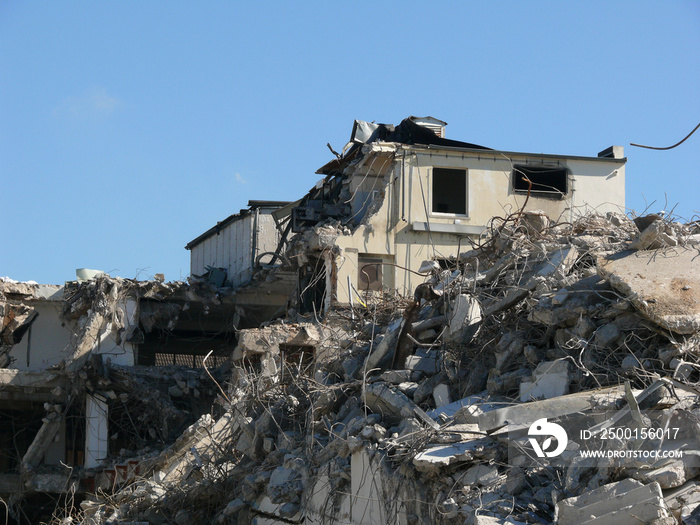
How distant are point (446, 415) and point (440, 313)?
2892 millimetres

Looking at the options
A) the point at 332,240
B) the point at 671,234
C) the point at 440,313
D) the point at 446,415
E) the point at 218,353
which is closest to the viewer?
the point at 446,415

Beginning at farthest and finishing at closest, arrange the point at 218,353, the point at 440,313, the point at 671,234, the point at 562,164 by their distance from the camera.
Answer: the point at 218,353 < the point at 562,164 < the point at 440,313 < the point at 671,234

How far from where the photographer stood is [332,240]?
736 inches

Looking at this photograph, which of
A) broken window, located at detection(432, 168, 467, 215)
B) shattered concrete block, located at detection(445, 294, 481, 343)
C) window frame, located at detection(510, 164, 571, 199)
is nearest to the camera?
shattered concrete block, located at detection(445, 294, 481, 343)

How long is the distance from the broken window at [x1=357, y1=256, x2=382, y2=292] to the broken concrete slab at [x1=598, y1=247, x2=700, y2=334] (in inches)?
433

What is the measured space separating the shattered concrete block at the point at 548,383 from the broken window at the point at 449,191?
13080 millimetres

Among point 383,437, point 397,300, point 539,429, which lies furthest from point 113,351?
point 539,429

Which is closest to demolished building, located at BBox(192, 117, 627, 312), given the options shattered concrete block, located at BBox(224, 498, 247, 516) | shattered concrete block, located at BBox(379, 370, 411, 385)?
shattered concrete block, located at BBox(224, 498, 247, 516)

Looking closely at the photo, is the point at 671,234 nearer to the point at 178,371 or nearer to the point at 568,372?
the point at 568,372

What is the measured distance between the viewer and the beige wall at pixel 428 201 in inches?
762

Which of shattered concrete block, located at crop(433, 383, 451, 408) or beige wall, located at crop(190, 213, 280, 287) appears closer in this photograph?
shattered concrete block, located at crop(433, 383, 451, 408)

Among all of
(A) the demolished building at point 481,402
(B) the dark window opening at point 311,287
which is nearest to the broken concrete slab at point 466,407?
(A) the demolished building at point 481,402

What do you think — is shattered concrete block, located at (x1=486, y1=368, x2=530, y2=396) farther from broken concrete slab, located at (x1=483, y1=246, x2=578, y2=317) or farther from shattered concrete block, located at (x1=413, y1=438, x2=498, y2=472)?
shattered concrete block, located at (x1=413, y1=438, x2=498, y2=472)

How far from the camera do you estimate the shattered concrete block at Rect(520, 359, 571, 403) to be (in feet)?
22.9
